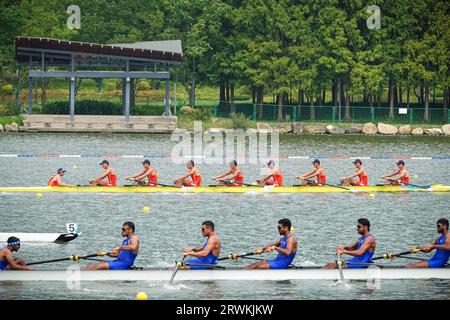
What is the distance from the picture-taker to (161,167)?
204ft

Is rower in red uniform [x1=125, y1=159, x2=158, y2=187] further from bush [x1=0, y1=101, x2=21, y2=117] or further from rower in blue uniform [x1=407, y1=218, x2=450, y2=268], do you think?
bush [x1=0, y1=101, x2=21, y2=117]

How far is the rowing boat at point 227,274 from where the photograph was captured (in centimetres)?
2834

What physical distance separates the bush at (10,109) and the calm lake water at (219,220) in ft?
70.0

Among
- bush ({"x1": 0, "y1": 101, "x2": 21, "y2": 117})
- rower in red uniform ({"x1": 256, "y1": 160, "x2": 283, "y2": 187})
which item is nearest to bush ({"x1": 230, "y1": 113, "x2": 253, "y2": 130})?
bush ({"x1": 0, "y1": 101, "x2": 21, "y2": 117})

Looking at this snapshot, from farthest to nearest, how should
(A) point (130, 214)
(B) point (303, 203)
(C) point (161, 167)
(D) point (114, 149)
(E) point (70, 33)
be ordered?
(E) point (70, 33) < (D) point (114, 149) < (C) point (161, 167) < (B) point (303, 203) < (A) point (130, 214)

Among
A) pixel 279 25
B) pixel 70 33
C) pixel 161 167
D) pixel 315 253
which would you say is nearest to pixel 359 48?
pixel 279 25

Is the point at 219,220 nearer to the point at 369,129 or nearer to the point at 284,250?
the point at 284,250

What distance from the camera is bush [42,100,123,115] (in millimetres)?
85938

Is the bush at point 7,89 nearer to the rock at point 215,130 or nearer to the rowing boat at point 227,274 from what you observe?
the rock at point 215,130

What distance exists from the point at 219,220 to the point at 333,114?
170ft

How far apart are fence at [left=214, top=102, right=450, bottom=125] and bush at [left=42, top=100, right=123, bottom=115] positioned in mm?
11544

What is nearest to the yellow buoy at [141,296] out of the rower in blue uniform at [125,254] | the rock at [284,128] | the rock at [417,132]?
the rower in blue uniform at [125,254]

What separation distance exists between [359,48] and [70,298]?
229 feet
